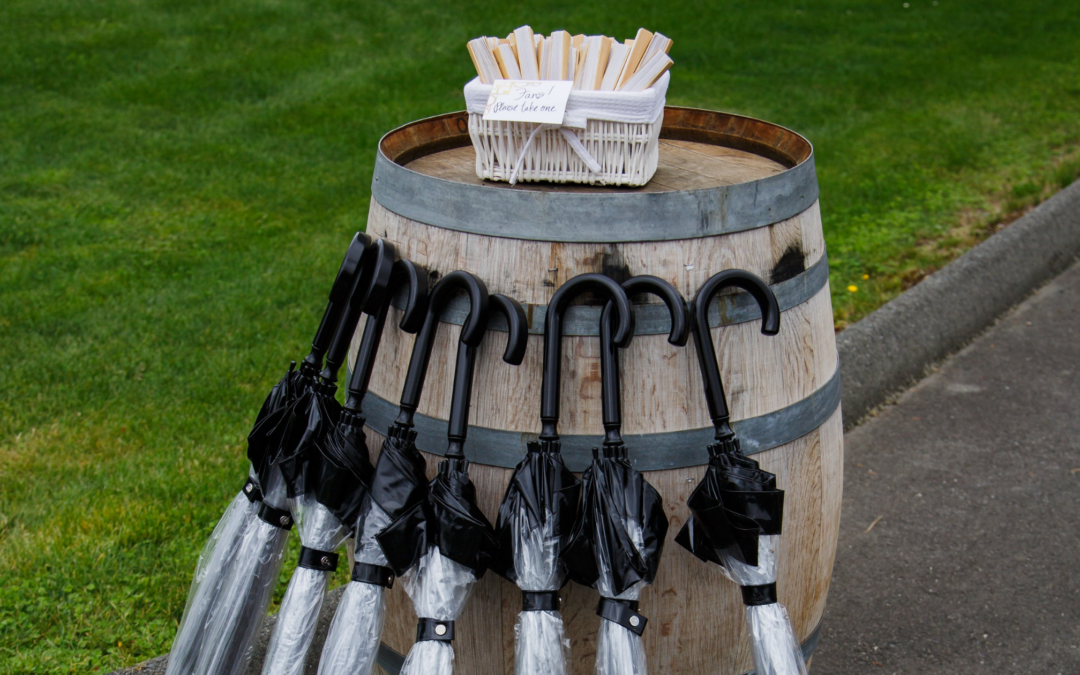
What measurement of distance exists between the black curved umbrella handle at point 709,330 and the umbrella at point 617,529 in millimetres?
50

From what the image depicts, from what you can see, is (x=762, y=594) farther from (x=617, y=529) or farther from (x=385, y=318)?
(x=385, y=318)

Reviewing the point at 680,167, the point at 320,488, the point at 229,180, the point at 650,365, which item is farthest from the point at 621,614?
the point at 229,180

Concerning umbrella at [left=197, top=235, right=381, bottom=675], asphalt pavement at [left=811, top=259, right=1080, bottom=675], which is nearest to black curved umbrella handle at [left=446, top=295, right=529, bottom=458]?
umbrella at [left=197, top=235, right=381, bottom=675]

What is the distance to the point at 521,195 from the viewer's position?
160 cm

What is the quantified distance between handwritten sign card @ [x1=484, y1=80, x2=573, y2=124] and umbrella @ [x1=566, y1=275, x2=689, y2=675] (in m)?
0.34

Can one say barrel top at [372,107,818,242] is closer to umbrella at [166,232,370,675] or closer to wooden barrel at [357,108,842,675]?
wooden barrel at [357,108,842,675]

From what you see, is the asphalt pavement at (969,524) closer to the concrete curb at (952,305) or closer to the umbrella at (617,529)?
the concrete curb at (952,305)

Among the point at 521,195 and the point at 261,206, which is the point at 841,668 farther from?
the point at 261,206

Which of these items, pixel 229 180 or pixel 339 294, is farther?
pixel 229 180

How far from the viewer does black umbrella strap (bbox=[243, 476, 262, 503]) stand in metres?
1.84

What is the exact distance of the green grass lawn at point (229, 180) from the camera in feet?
9.67

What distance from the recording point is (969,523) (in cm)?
323

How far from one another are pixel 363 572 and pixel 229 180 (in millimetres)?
4260

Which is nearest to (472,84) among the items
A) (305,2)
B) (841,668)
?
(841,668)
